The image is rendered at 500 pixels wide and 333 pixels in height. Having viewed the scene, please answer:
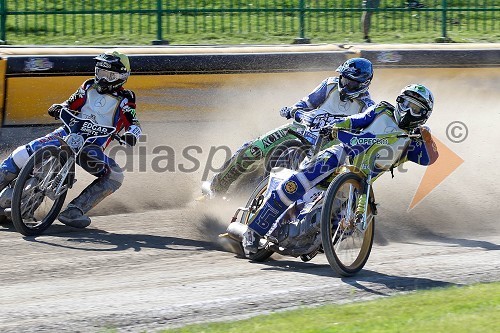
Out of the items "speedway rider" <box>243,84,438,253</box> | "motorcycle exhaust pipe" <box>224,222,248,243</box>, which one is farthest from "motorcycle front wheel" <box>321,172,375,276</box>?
"motorcycle exhaust pipe" <box>224,222,248,243</box>

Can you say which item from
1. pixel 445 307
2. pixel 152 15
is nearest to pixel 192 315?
pixel 445 307

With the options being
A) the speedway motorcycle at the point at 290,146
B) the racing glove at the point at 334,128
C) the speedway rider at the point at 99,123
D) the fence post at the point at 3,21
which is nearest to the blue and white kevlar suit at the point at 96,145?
the speedway rider at the point at 99,123

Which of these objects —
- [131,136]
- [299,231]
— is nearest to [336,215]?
[299,231]

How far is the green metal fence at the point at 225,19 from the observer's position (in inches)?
523

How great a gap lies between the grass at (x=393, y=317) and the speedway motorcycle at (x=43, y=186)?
11.3 ft

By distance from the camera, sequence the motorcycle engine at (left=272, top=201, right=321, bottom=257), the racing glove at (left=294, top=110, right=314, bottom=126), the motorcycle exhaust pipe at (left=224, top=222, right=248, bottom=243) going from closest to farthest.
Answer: the motorcycle engine at (left=272, top=201, right=321, bottom=257) → the motorcycle exhaust pipe at (left=224, top=222, right=248, bottom=243) → the racing glove at (left=294, top=110, right=314, bottom=126)

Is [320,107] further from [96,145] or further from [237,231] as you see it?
[96,145]

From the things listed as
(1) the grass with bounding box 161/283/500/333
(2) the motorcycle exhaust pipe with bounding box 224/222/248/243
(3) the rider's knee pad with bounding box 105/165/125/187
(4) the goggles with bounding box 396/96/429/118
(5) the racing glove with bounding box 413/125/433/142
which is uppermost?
(4) the goggles with bounding box 396/96/429/118

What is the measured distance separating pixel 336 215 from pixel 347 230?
16 centimetres

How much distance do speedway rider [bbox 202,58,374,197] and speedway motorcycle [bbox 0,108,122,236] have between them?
66.5 inches

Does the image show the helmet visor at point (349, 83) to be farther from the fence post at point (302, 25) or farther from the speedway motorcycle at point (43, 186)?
the fence post at point (302, 25)

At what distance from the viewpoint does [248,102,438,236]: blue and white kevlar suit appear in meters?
8.26

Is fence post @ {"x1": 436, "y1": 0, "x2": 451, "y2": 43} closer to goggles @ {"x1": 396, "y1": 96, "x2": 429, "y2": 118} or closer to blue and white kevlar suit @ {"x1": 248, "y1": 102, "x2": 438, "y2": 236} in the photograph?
blue and white kevlar suit @ {"x1": 248, "y1": 102, "x2": 438, "y2": 236}

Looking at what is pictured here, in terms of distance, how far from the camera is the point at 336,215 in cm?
793
